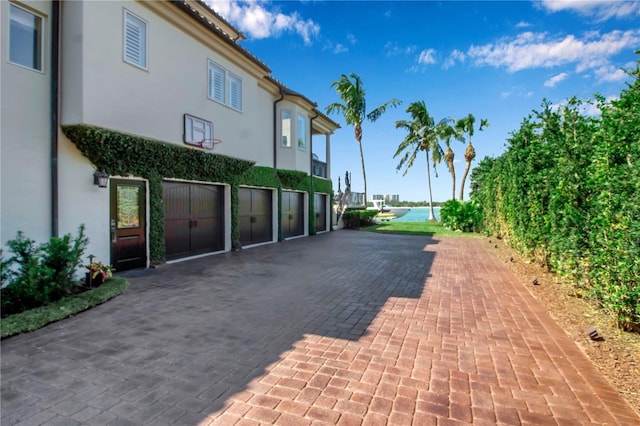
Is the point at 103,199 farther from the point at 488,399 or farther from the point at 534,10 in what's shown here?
the point at 534,10

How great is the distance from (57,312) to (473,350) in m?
5.88

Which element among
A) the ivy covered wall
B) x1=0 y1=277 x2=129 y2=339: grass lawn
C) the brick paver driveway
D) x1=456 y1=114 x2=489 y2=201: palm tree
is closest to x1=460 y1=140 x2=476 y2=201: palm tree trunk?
x1=456 y1=114 x2=489 y2=201: palm tree

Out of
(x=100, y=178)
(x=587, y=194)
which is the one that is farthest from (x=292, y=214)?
(x=587, y=194)

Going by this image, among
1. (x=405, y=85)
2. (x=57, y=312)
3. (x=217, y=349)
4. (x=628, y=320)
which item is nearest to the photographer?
(x=217, y=349)

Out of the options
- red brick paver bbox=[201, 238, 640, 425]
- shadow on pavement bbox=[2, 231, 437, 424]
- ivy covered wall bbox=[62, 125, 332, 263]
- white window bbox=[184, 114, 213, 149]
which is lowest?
red brick paver bbox=[201, 238, 640, 425]

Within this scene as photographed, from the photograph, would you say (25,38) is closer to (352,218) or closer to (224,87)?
(224,87)

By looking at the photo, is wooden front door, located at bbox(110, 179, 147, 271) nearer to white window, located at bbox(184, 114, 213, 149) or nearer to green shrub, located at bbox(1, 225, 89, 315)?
white window, located at bbox(184, 114, 213, 149)

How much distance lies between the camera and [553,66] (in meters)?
9.26

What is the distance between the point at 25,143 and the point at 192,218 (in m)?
4.79

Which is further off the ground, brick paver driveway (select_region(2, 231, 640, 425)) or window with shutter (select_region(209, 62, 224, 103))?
window with shutter (select_region(209, 62, 224, 103))

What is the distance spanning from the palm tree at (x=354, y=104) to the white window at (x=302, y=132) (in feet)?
34.4

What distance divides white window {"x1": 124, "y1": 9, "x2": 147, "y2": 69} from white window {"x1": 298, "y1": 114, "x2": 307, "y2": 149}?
7.86 m

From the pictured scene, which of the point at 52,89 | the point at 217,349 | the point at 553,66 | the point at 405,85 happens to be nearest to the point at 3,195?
the point at 52,89

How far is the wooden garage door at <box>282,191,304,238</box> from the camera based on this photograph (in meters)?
15.7
